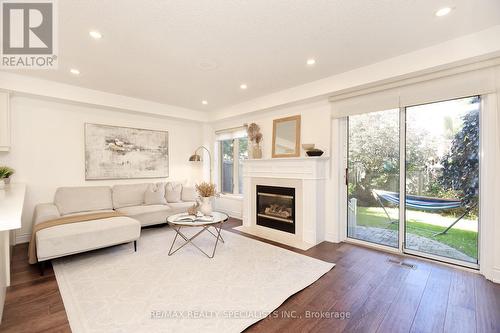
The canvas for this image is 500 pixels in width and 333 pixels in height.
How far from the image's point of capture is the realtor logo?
1.98 meters

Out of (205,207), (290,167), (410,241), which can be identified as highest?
(290,167)

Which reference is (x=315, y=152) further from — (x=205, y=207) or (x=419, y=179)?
(x=205, y=207)

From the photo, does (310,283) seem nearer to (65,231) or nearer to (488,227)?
(488,227)

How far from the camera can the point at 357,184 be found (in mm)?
3621

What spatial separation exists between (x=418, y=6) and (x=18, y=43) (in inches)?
164

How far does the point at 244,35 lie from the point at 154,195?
3519 mm

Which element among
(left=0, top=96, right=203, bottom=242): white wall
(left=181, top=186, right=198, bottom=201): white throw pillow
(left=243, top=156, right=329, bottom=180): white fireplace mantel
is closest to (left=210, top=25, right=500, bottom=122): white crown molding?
(left=243, top=156, right=329, bottom=180): white fireplace mantel

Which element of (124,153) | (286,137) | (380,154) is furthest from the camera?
(124,153)

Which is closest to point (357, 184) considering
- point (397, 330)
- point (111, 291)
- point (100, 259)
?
point (397, 330)

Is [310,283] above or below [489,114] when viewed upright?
below

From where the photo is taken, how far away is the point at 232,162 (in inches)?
224

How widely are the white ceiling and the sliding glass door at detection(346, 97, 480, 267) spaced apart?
0.97 meters

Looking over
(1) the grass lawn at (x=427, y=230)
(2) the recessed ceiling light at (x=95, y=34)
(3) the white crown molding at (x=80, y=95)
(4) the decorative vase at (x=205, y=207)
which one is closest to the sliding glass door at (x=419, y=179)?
(1) the grass lawn at (x=427, y=230)

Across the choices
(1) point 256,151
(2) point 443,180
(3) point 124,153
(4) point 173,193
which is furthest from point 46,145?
(2) point 443,180
